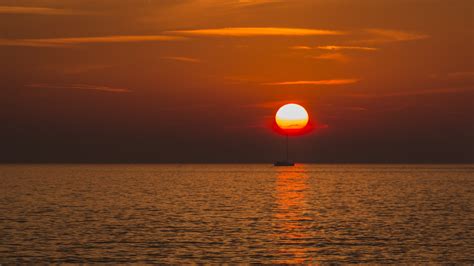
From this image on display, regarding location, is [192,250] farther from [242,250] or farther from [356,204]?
[356,204]

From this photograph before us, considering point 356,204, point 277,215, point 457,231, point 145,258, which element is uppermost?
point 356,204

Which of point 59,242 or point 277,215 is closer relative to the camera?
point 59,242

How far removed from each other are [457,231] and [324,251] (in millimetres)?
21471

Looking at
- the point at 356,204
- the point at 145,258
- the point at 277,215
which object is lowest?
the point at 145,258

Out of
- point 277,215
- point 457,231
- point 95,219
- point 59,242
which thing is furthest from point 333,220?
point 59,242

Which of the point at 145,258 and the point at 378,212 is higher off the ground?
the point at 378,212

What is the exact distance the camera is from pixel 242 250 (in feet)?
198

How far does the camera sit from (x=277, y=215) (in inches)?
3770

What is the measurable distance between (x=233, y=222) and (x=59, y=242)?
80.2 ft

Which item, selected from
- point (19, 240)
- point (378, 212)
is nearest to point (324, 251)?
point (19, 240)

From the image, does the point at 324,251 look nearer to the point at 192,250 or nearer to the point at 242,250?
the point at 242,250

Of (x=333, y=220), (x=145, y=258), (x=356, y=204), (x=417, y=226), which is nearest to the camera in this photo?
(x=145, y=258)

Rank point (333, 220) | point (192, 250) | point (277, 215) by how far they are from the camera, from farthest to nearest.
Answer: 1. point (277, 215)
2. point (333, 220)
3. point (192, 250)

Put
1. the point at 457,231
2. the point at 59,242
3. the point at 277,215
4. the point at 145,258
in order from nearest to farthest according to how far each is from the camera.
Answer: the point at 145,258
the point at 59,242
the point at 457,231
the point at 277,215
